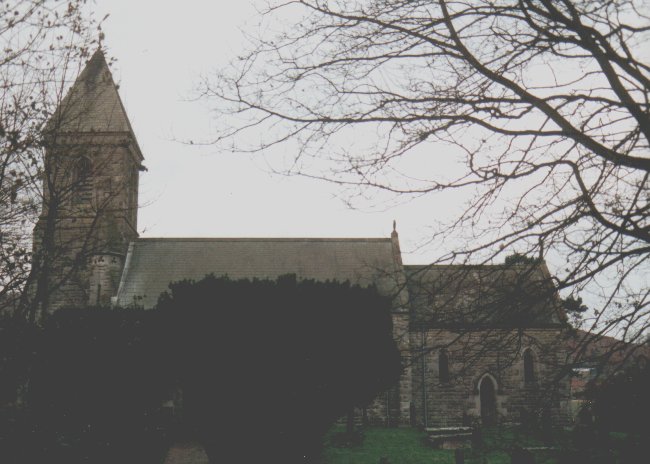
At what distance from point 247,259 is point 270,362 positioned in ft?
46.4

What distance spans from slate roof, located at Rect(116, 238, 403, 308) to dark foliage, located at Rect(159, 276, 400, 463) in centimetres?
1061

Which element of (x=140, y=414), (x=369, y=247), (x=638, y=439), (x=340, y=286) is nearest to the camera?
(x=638, y=439)

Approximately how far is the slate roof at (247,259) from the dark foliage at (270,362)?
10.6 metres

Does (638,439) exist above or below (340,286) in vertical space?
below

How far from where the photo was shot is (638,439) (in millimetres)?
4668

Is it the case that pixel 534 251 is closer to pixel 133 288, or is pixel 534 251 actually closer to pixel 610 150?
pixel 610 150

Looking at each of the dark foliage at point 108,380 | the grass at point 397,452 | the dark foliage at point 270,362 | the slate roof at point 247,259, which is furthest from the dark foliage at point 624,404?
the slate roof at point 247,259

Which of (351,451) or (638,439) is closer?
(638,439)

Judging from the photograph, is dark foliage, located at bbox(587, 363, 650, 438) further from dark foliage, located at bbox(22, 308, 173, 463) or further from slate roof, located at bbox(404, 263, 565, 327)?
dark foliage, located at bbox(22, 308, 173, 463)

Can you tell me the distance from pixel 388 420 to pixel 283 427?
39.5ft

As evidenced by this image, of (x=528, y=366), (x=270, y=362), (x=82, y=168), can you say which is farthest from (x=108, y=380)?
(x=528, y=366)

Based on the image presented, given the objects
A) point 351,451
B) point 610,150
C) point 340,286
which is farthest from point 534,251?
point 351,451

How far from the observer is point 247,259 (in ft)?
88.6

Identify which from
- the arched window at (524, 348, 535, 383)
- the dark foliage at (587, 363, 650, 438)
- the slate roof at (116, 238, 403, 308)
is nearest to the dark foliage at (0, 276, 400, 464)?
the dark foliage at (587, 363, 650, 438)
